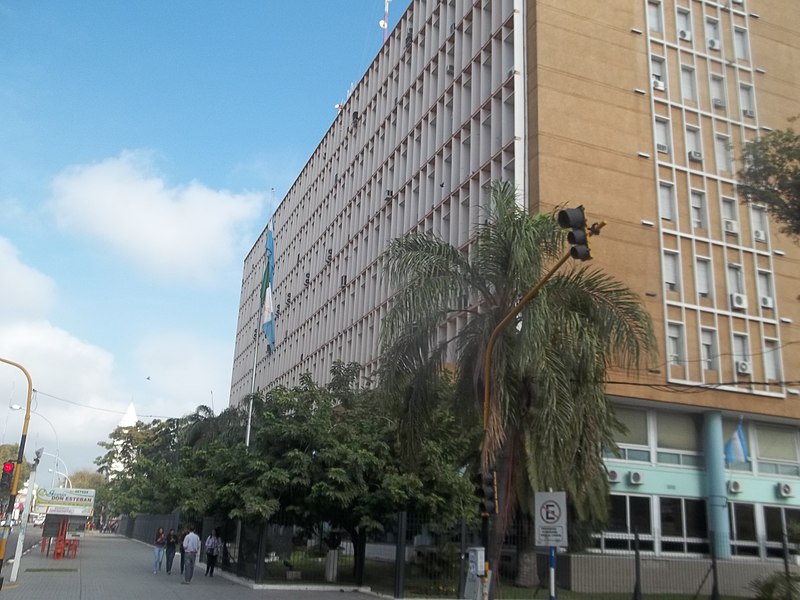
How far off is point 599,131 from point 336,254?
25.9m

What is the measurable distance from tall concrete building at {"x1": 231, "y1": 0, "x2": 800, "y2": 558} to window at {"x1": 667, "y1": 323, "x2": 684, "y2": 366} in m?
0.09

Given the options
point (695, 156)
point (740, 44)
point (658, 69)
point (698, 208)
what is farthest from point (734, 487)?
point (740, 44)

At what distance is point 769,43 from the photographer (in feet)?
125

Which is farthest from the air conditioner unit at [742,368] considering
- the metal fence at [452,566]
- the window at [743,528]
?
the metal fence at [452,566]

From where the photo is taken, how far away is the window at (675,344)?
30.8 meters

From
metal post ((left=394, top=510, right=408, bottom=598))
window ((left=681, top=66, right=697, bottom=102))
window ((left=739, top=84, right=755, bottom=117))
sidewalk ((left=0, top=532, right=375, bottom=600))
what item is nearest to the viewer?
sidewalk ((left=0, top=532, right=375, bottom=600))

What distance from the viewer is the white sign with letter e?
1381cm

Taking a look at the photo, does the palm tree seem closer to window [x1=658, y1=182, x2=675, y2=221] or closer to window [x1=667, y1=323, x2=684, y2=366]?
window [x1=667, y1=323, x2=684, y2=366]

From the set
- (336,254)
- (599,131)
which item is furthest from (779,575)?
(336,254)

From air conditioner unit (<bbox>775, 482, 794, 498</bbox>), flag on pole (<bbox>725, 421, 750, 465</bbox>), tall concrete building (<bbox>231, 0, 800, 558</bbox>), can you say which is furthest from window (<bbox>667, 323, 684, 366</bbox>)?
air conditioner unit (<bbox>775, 482, 794, 498</bbox>)

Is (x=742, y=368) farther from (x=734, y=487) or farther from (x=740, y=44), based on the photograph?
(x=740, y=44)

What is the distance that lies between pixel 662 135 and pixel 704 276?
6557 mm

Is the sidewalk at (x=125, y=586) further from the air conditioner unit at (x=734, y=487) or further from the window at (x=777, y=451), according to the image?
the window at (x=777, y=451)

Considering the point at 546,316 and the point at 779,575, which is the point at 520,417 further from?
the point at 779,575
